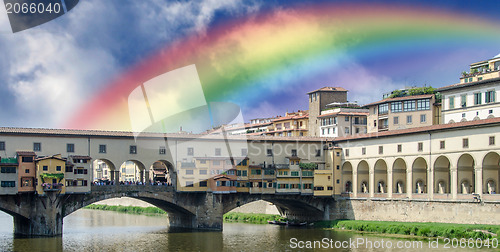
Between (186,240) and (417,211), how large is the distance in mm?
22427

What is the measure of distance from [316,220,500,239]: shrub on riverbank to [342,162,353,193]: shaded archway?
18.4ft

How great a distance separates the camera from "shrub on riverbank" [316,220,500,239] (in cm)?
5109

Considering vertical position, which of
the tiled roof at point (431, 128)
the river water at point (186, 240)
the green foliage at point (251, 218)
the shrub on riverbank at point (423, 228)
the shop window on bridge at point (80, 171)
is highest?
the tiled roof at point (431, 128)

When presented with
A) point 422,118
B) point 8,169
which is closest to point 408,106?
point 422,118

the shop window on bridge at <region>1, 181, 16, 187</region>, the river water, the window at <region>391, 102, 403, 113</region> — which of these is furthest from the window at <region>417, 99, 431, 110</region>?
the shop window on bridge at <region>1, 181, 16, 187</region>

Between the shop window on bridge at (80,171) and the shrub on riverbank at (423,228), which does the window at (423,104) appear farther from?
the shop window on bridge at (80,171)

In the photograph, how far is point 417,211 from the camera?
61.4 metres

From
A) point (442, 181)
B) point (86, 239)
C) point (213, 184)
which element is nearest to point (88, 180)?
point (86, 239)

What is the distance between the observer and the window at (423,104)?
7750 centimetres

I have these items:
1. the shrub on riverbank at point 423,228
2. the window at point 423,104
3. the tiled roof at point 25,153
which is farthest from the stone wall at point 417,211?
the tiled roof at point 25,153

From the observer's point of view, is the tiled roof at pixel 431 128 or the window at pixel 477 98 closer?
the tiled roof at pixel 431 128

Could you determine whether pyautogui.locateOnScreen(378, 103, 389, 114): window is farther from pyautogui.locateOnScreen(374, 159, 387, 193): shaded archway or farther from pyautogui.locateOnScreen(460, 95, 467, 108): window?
pyautogui.locateOnScreen(374, 159, 387, 193): shaded archway

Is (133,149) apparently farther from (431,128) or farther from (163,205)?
(431,128)

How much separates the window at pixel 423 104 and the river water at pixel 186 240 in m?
22.5
